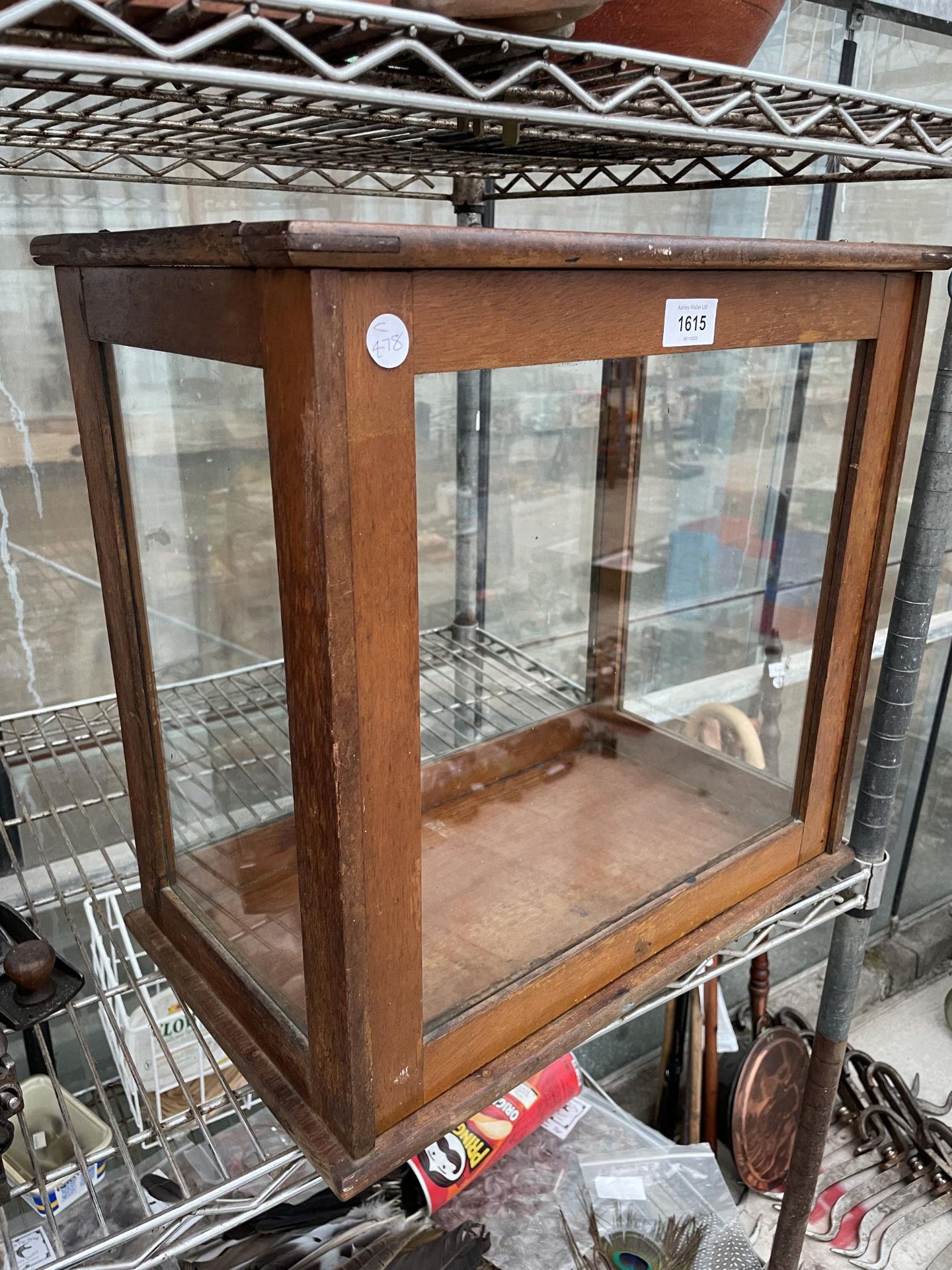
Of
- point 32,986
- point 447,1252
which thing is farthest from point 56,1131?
point 32,986

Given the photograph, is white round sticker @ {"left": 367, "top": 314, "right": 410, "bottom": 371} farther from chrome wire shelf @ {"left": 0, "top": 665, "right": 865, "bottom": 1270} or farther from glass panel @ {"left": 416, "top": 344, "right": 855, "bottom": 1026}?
chrome wire shelf @ {"left": 0, "top": 665, "right": 865, "bottom": 1270}

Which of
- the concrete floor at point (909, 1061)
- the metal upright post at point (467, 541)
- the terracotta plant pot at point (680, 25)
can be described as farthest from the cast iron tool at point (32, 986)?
the concrete floor at point (909, 1061)

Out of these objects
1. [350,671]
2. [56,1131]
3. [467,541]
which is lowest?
[56,1131]

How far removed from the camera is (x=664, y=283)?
53 cm

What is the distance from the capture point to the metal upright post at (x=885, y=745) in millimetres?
807

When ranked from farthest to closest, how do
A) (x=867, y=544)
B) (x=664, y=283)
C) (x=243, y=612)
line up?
(x=867, y=544)
(x=243, y=612)
(x=664, y=283)

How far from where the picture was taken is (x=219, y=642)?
645 millimetres

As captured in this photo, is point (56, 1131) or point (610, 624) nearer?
point (610, 624)

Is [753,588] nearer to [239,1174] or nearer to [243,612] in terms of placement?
[243,612]

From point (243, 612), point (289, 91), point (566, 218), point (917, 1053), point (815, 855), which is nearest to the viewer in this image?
point (289, 91)

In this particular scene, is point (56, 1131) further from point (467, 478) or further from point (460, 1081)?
point (467, 478)

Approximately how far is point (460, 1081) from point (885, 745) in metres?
0.52

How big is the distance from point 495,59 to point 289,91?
14 cm

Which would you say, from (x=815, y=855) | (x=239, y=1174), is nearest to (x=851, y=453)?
(x=815, y=855)
